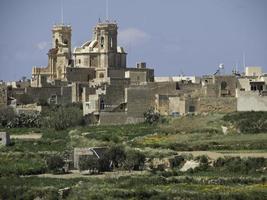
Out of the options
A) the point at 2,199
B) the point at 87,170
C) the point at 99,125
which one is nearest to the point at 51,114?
the point at 99,125

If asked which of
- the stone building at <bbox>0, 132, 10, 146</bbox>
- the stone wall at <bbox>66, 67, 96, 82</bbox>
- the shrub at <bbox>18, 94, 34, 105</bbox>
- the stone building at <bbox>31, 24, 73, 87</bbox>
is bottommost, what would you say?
the stone building at <bbox>0, 132, 10, 146</bbox>

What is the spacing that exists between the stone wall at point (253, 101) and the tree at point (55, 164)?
712 inches

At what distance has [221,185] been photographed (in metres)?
37.5

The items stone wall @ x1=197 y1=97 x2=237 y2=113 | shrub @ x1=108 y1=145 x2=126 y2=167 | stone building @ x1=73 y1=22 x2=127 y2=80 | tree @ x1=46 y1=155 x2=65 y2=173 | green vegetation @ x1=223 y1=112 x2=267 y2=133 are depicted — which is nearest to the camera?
tree @ x1=46 y1=155 x2=65 y2=173

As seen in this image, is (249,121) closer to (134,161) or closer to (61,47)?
(134,161)

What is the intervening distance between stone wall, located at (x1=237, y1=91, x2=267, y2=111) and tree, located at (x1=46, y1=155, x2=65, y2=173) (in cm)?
1809

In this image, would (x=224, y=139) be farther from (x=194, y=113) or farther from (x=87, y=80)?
(x=87, y=80)

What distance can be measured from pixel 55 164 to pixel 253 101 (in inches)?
739

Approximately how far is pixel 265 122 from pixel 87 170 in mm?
13298

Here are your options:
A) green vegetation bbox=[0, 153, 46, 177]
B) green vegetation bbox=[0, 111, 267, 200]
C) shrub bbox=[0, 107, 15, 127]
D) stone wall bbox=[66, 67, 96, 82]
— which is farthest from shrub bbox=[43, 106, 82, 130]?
green vegetation bbox=[0, 153, 46, 177]

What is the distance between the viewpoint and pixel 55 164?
145ft

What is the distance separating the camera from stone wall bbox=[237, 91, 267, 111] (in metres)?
60.0

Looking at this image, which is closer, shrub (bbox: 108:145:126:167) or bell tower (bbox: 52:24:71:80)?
shrub (bbox: 108:145:126:167)

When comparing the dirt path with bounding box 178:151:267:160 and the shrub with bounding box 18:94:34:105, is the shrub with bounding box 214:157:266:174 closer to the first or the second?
the dirt path with bounding box 178:151:267:160
